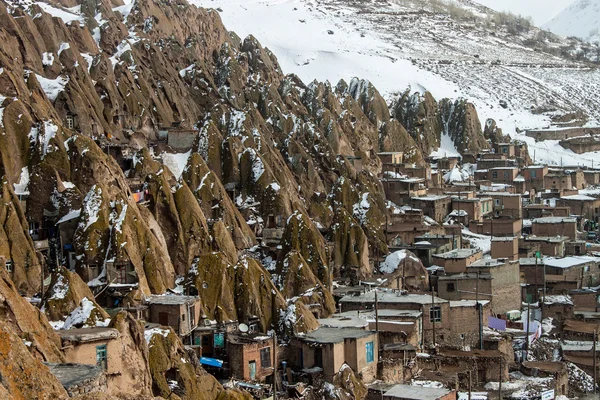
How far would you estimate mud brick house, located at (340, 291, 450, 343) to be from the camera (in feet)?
190

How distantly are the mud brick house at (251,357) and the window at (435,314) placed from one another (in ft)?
42.0

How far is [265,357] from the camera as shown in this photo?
4778 centimetres

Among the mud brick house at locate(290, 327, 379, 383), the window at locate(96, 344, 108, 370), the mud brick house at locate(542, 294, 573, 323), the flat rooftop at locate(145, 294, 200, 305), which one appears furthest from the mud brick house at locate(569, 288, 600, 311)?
the window at locate(96, 344, 108, 370)

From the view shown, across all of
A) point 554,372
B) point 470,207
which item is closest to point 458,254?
point 554,372

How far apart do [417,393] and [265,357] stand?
6.85 meters

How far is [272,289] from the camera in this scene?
2115 inches

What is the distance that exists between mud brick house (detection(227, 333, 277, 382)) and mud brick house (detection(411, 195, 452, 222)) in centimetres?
4311

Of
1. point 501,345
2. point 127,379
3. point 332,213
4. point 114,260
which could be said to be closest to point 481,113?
point 332,213

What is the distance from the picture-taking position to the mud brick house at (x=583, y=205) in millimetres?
96000

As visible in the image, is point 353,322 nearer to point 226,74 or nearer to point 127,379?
point 127,379

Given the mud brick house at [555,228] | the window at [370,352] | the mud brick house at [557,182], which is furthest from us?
the mud brick house at [557,182]

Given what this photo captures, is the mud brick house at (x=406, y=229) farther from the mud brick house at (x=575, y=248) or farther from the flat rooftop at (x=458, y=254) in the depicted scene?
the mud brick house at (x=575, y=248)

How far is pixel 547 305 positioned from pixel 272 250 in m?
17.0

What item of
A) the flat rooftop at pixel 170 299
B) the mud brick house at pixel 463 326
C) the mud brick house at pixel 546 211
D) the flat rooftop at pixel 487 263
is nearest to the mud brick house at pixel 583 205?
the mud brick house at pixel 546 211
